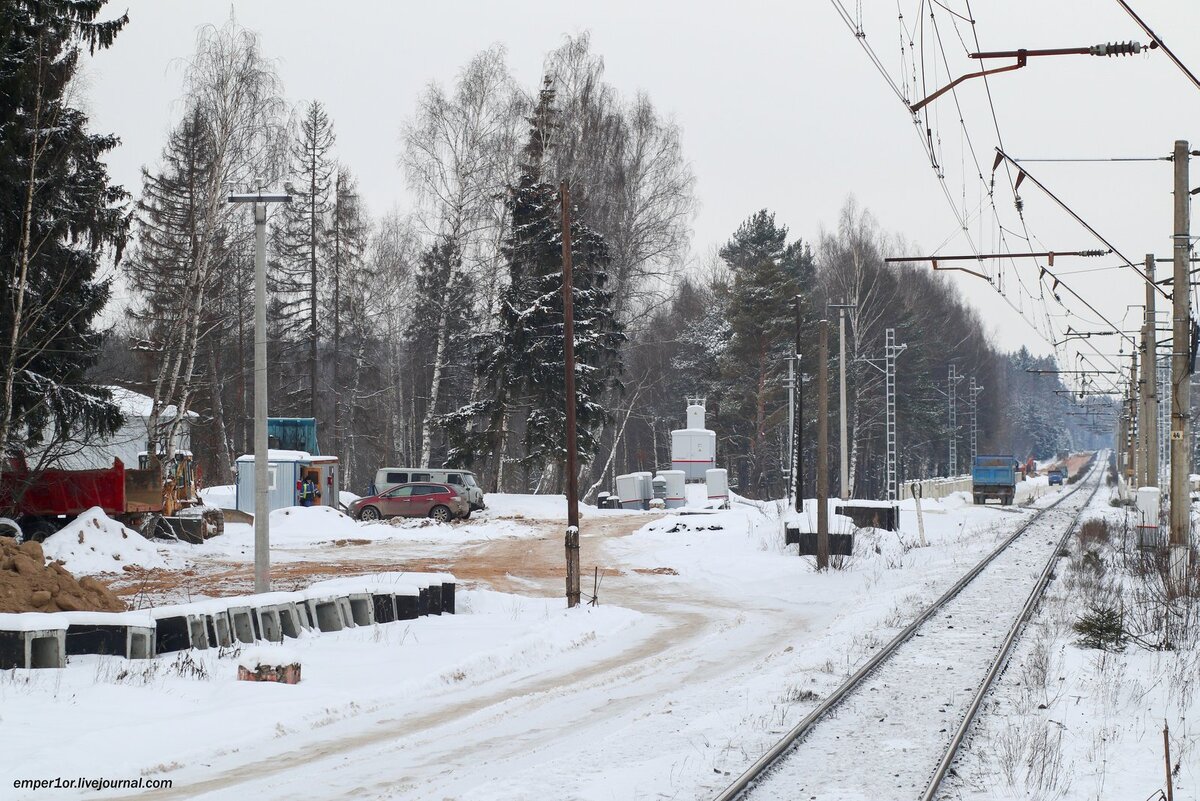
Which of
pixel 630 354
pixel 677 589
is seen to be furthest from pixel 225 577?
pixel 630 354

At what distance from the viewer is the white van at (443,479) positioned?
44719mm

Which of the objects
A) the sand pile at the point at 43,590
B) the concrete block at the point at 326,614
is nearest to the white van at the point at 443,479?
the sand pile at the point at 43,590

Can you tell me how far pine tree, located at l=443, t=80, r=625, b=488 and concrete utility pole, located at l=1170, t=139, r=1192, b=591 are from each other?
92.1ft

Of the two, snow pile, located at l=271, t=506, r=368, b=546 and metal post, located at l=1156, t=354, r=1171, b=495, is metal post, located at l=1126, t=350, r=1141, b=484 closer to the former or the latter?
metal post, located at l=1156, t=354, r=1171, b=495

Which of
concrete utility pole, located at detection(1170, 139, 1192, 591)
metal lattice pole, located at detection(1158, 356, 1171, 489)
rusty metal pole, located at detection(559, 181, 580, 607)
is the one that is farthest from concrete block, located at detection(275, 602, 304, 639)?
metal lattice pole, located at detection(1158, 356, 1171, 489)

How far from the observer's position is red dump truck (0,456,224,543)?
2914 centimetres

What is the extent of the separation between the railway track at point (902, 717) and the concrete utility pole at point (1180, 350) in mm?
3131

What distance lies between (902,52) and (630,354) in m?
57.8

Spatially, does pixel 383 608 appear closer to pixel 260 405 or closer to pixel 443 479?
pixel 260 405

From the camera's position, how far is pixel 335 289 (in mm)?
57750

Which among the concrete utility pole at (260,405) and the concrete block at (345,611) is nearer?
the concrete block at (345,611)

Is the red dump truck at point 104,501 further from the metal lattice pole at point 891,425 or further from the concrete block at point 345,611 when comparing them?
the metal lattice pole at point 891,425

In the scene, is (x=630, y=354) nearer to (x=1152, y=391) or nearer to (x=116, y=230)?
(x=1152, y=391)

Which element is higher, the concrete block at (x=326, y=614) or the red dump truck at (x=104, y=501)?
the red dump truck at (x=104, y=501)
